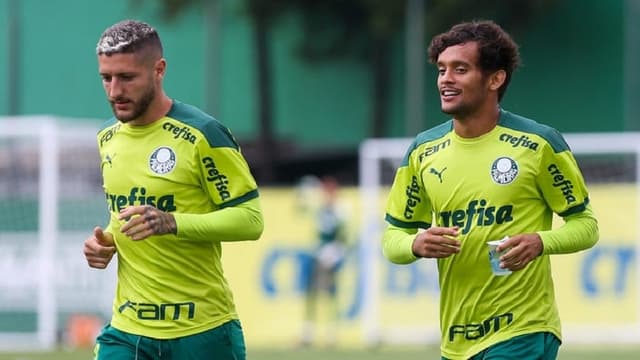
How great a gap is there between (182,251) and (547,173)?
1682mm

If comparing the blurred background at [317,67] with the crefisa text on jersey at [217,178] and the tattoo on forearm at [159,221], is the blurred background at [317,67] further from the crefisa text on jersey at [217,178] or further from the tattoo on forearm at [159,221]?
the tattoo on forearm at [159,221]

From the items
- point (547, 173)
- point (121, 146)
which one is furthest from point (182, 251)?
point (547, 173)

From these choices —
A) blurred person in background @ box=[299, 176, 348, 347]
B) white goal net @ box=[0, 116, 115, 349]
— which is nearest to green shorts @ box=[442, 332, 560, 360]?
blurred person in background @ box=[299, 176, 348, 347]

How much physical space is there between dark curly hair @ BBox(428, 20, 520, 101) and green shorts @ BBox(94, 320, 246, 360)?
1.62 m

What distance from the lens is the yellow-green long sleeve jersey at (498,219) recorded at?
729 cm

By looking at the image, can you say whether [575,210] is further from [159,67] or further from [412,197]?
[159,67]

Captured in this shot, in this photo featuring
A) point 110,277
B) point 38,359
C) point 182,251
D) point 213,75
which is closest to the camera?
point 182,251

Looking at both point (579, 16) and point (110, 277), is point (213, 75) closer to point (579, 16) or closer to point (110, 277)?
point (579, 16)

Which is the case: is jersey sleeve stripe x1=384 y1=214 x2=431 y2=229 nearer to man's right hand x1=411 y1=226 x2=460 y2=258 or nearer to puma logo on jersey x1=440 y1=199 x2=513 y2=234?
puma logo on jersey x1=440 y1=199 x2=513 y2=234

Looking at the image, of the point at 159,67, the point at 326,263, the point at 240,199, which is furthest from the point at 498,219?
the point at 326,263

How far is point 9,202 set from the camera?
20172 millimetres

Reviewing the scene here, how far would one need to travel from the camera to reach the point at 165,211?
7.36 metres

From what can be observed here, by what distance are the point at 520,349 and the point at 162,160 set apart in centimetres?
182

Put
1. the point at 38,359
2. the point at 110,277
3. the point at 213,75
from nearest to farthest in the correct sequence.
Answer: the point at 38,359
the point at 110,277
the point at 213,75
